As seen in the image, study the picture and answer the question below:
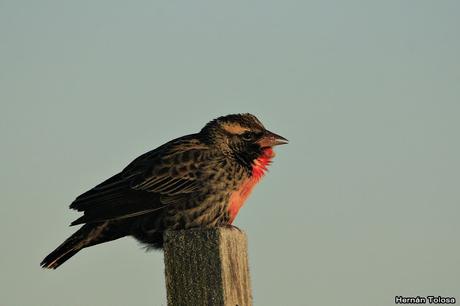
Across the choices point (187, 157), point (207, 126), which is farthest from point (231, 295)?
point (207, 126)

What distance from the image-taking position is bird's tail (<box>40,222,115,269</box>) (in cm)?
678

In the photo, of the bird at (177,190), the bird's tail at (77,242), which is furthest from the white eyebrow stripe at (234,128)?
the bird's tail at (77,242)

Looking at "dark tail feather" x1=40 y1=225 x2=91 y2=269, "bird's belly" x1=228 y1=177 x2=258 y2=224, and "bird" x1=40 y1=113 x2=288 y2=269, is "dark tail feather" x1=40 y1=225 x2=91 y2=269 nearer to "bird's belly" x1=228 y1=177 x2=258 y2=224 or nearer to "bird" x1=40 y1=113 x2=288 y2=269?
"bird" x1=40 y1=113 x2=288 y2=269

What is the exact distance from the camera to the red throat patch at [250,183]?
24.3ft

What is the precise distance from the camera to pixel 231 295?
378cm

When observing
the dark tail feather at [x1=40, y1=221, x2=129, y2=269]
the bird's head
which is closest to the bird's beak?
the bird's head

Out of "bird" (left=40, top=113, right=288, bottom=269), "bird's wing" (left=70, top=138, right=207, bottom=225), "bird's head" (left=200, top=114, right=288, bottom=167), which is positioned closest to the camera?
"bird" (left=40, top=113, right=288, bottom=269)

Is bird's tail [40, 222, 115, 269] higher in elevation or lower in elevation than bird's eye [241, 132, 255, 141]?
lower

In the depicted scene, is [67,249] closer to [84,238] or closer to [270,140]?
[84,238]

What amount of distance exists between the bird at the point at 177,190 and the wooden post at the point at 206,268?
124 inches

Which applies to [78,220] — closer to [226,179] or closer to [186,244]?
[226,179]

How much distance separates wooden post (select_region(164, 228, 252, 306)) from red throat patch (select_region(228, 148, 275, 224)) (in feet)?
11.2

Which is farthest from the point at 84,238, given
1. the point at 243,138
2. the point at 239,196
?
the point at 243,138

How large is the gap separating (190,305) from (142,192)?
12.9 ft
